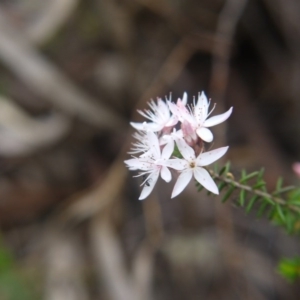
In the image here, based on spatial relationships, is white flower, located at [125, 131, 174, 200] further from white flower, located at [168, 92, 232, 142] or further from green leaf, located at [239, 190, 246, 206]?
green leaf, located at [239, 190, 246, 206]

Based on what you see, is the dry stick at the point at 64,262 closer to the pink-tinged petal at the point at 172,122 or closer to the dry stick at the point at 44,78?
the dry stick at the point at 44,78

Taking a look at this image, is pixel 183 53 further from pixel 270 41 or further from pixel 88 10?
pixel 88 10

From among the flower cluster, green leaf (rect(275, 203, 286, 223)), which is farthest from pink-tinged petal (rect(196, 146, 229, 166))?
green leaf (rect(275, 203, 286, 223))

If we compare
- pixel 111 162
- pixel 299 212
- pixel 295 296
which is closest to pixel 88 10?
pixel 111 162

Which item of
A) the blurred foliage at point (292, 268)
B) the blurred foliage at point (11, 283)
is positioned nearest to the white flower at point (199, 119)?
the blurred foliage at point (292, 268)

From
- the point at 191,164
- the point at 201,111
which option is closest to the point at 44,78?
the point at 201,111
